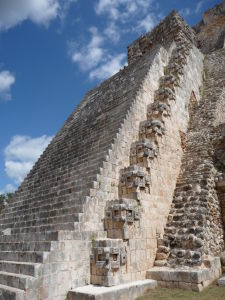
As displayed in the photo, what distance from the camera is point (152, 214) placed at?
29.6ft

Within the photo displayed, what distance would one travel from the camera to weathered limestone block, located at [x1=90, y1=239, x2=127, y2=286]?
22.9ft

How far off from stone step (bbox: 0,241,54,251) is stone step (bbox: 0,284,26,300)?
3.36 ft

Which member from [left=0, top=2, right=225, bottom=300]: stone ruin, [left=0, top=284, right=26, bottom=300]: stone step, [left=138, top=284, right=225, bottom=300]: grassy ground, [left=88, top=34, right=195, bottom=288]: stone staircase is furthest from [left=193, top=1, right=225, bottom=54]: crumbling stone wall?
[left=0, top=284, right=26, bottom=300]: stone step

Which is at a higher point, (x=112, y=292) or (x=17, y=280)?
(x=17, y=280)

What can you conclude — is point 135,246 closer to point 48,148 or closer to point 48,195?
point 48,195

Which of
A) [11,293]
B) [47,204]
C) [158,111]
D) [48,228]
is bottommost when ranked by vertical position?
[11,293]

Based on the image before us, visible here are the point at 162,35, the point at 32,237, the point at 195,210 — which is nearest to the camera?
the point at 32,237

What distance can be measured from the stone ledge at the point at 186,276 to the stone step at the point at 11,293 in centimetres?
364

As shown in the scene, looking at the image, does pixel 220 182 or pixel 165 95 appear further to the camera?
pixel 165 95

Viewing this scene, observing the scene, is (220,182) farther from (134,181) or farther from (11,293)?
(11,293)

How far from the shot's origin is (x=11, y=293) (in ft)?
19.2

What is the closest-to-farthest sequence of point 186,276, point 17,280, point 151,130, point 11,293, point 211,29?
1. point 11,293
2. point 17,280
3. point 186,276
4. point 151,130
5. point 211,29

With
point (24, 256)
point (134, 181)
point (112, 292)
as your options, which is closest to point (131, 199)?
point (134, 181)

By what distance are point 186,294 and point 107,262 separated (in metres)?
2.05
